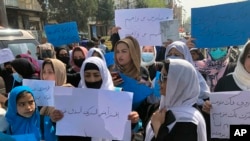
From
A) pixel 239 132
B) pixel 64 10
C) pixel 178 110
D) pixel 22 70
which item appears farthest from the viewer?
pixel 64 10

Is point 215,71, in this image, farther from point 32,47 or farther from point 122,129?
point 32,47

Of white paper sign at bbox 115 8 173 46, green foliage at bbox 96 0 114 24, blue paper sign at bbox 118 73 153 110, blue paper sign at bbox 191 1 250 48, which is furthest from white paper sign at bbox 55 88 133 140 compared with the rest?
green foliage at bbox 96 0 114 24

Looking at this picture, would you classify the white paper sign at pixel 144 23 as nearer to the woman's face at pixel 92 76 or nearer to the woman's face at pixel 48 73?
the woman's face at pixel 48 73

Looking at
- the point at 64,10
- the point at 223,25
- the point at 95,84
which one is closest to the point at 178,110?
the point at 95,84

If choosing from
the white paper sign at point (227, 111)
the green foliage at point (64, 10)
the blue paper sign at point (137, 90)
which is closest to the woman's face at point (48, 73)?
the blue paper sign at point (137, 90)

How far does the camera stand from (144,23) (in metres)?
4.02

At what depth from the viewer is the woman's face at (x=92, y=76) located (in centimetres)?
254

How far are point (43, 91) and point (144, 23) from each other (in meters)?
1.69

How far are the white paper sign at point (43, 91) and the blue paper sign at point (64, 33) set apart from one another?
93.9 inches

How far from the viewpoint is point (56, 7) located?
28797 mm

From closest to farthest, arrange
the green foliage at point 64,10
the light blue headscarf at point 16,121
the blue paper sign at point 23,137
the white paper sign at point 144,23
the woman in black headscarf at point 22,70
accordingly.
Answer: the blue paper sign at point 23,137 → the light blue headscarf at point 16,121 → the woman in black headscarf at point 22,70 → the white paper sign at point 144,23 → the green foliage at point 64,10

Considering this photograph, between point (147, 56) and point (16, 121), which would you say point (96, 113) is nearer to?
point (16, 121)

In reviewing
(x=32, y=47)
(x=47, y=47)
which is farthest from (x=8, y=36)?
(x=47, y=47)

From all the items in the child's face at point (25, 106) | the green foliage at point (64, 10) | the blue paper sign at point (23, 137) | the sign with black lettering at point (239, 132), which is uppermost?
the green foliage at point (64, 10)
